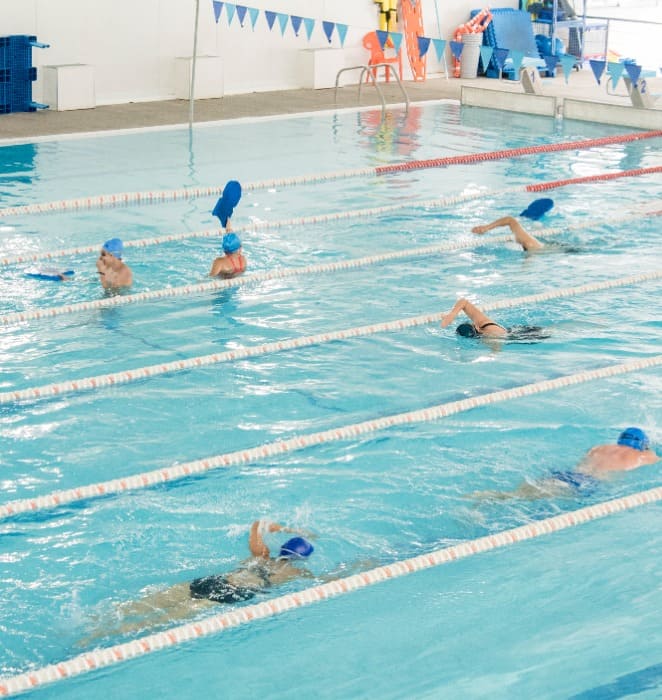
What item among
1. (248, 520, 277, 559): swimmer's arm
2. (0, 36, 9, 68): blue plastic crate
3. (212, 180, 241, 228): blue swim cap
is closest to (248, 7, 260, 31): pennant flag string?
(0, 36, 9, 68): blue plastic crate

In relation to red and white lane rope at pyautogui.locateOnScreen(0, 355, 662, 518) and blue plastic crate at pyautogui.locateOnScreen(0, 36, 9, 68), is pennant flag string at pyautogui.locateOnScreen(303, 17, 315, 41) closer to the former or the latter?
blue plastic crate at pyautogui.locateOnScreen(0, 36, 9, 68)

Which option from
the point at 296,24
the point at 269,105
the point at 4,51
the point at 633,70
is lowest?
the point at 269,105

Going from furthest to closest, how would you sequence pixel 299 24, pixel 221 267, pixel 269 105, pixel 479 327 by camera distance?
pixel 299 24 → pixel 269 105 → pixel 221 267 → pixel 479 327

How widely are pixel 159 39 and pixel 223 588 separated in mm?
13001

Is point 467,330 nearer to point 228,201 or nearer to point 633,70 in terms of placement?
point 228,201

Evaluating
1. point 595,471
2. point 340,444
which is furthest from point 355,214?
→ point 595,471

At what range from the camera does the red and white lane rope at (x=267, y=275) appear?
7.55 m

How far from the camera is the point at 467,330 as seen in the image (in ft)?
23.4

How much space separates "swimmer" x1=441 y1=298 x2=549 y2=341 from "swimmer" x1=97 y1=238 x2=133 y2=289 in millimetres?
2200

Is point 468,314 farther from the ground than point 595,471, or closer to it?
farther from the ground

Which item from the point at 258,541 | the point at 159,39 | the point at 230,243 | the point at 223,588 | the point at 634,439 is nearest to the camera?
the point at 223,588

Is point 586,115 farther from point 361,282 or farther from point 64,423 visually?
point 64,423

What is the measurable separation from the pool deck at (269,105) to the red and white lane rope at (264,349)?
23.0 ft

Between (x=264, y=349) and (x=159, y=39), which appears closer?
(x=264, y=349)
